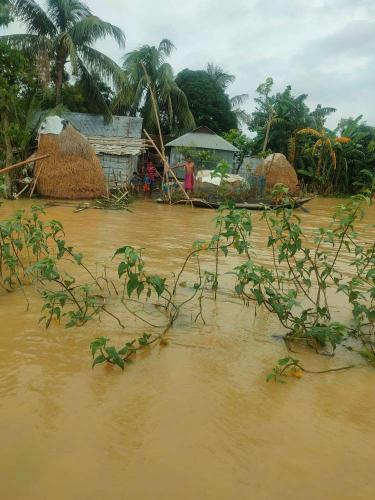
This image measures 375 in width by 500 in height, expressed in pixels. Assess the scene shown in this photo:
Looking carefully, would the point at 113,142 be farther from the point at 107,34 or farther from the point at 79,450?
the point at 79,450

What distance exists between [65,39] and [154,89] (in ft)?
18.0

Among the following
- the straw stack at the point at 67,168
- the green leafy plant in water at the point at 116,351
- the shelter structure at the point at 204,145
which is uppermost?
the shelter structure at the point at 204,145

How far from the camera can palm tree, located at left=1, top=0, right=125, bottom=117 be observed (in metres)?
16.3

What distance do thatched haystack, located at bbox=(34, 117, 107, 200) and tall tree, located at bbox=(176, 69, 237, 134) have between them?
1197 centimetres

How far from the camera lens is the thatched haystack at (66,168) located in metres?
12.5

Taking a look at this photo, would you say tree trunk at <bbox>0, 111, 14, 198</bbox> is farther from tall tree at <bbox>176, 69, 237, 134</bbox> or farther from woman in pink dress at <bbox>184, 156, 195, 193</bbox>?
tall tree at <bbox>176, 69, 237, 134</bbox>

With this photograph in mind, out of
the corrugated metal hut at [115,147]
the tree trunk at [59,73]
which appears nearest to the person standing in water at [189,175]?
the corrugated metal hut at [115,147]

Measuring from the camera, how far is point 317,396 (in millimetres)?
2402

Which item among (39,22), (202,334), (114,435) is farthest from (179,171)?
(114,435)

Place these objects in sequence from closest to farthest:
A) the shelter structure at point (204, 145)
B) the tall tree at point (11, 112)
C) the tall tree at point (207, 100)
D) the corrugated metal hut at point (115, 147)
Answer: the tall tree at point (11, 112)
the corrugated metal hut at point (115, 147)
the shelter structure at point (204, 145)
the tall tree at point (207, 100)

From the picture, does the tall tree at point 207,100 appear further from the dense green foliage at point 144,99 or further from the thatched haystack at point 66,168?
the thatched haystack at point 66,168

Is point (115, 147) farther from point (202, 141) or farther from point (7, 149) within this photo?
point (202, 141)

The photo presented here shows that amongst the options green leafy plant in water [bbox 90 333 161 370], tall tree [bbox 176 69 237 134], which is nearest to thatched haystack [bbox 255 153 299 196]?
tall tree [bbox 176 69 237 134]

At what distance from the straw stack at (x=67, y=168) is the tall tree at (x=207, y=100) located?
11.9 meters
